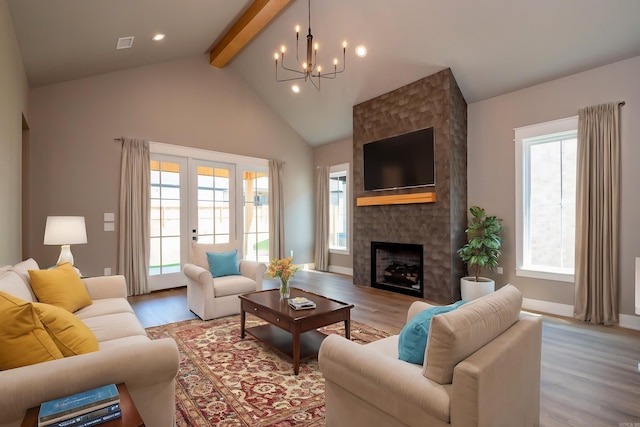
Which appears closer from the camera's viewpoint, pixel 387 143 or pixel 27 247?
pixel 27 247

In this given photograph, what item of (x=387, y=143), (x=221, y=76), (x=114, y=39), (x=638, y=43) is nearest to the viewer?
(x=638, y=43)

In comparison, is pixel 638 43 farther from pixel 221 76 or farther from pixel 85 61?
pixel 85 61

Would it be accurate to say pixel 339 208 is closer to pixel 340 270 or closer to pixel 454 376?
pixel 340 270

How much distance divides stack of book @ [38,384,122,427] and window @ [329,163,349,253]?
611cm

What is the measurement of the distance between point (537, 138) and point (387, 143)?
2106mm

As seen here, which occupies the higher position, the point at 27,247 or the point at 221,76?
the point at 221,76

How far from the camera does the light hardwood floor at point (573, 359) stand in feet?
6.95

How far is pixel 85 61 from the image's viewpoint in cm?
440

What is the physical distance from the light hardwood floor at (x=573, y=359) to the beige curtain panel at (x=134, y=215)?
0.39m

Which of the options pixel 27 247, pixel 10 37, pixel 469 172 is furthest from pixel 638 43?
pixel 27 247

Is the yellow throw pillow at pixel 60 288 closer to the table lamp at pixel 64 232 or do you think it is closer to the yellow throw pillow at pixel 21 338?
the table lamp at pixel 64 232

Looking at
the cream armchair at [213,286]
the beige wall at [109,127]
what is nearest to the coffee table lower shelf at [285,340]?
the cream armchair at [213,286]

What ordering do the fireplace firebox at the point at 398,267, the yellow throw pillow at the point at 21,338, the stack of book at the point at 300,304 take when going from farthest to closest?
the fireplace firebox at the point at 398,267 → the stack of book at the point at 300,304 → the yellow throw pillow at the point at 21,338

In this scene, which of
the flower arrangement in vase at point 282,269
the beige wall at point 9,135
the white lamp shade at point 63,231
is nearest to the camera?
the beige wall at point 9,135
